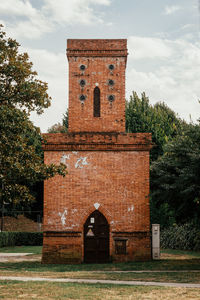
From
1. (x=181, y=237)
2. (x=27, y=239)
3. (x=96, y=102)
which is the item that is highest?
(x=96, y=102)

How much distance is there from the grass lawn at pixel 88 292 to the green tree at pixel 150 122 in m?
21.8

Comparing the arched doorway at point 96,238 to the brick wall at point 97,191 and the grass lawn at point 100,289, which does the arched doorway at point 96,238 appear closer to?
the brick wall at point 97,191

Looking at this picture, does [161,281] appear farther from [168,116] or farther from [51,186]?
[168,116]

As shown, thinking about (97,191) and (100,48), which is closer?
(97,191)

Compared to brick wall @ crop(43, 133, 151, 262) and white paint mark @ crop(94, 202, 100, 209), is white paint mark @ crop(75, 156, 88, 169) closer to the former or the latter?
brick wall @ crop(43, 133, 151, 262)

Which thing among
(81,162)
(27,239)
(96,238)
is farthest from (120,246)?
(27,239)

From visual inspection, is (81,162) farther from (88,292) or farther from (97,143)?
(88,292)

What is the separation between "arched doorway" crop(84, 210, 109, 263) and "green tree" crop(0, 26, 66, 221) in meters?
3.21

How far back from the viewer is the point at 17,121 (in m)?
13.9

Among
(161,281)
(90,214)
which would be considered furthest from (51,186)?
(161,281)

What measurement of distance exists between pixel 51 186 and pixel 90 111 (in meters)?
3.69

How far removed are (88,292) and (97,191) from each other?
26.9ft

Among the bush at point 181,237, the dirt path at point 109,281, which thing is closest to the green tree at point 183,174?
the dirt path at point 109,281

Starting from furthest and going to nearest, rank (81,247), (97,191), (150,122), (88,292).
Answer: (150,122)
(97,191)
(81,247)
(88,292)
